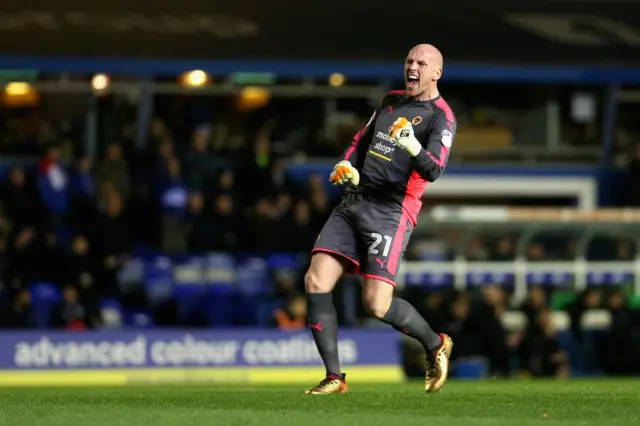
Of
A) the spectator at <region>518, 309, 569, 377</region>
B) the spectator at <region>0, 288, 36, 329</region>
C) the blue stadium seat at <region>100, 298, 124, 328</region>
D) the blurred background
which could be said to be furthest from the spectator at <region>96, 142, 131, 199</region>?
the spectator at <region>518, 309, 569, 377</region>

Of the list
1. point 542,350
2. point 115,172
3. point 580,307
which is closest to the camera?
point 542,350

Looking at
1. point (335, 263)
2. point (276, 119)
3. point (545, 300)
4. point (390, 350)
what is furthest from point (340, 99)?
point (335, 263)

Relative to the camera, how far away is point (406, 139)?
9.33 meters

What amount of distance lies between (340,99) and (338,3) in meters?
5.02

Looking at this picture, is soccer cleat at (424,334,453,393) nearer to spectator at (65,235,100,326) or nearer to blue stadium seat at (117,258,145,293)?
spectator at (65,235,100,326)

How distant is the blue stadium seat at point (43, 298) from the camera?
1927cm

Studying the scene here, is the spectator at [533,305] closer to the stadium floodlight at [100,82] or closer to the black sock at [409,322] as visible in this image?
the stadium floodlight at [100,82]

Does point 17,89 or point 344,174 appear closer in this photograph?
point 344,174

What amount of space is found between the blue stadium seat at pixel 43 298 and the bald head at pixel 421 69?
A: 10377 mm

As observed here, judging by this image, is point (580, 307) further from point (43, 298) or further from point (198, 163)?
point (43, 298)

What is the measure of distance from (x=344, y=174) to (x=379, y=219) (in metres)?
0.48

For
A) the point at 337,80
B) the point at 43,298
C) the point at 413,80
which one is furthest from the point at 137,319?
the point at 413,80

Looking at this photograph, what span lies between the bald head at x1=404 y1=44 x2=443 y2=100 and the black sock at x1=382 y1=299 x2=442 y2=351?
4.80 ft

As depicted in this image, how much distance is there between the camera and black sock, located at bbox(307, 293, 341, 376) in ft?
32.3
